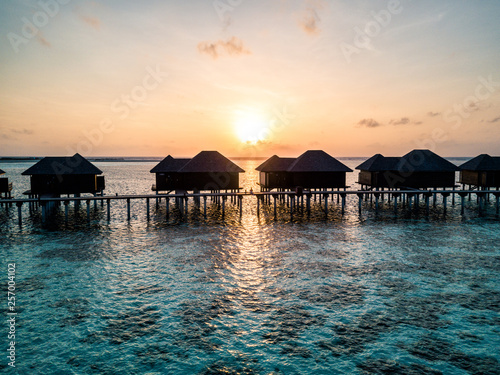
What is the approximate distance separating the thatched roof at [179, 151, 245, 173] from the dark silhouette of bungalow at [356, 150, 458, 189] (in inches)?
678

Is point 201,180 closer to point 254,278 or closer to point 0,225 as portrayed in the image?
point 0,225

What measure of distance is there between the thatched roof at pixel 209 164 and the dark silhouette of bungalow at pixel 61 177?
8817mm

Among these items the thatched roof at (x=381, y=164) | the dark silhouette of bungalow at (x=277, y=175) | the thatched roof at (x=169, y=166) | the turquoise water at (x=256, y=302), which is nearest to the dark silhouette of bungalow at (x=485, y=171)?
the thatched roof at (x=381, y=164)

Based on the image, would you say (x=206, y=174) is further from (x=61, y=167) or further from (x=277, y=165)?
(x=61, y=167)

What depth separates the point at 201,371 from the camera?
27.7ft

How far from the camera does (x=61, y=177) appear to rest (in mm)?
30922

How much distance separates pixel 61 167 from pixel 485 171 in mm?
47941

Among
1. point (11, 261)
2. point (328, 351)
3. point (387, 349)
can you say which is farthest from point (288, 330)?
point (11, 261)

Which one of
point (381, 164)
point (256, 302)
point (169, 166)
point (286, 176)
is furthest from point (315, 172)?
A: point (256, 302)

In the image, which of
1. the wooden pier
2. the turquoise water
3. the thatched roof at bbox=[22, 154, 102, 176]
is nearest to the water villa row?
the thatched roof at bbox=[22, 154, 102, 176]

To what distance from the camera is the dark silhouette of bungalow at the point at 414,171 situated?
119 ft

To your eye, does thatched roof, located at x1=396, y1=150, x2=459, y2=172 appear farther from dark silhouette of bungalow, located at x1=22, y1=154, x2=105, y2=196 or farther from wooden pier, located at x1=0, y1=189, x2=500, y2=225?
dark silhouette of bungalow, located at x1=22, y1=154, x2=105, y2=196

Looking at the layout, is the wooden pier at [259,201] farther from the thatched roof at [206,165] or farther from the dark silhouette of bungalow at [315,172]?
the thatched roof at [206,165]

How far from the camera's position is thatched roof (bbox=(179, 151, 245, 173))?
3375 cm
